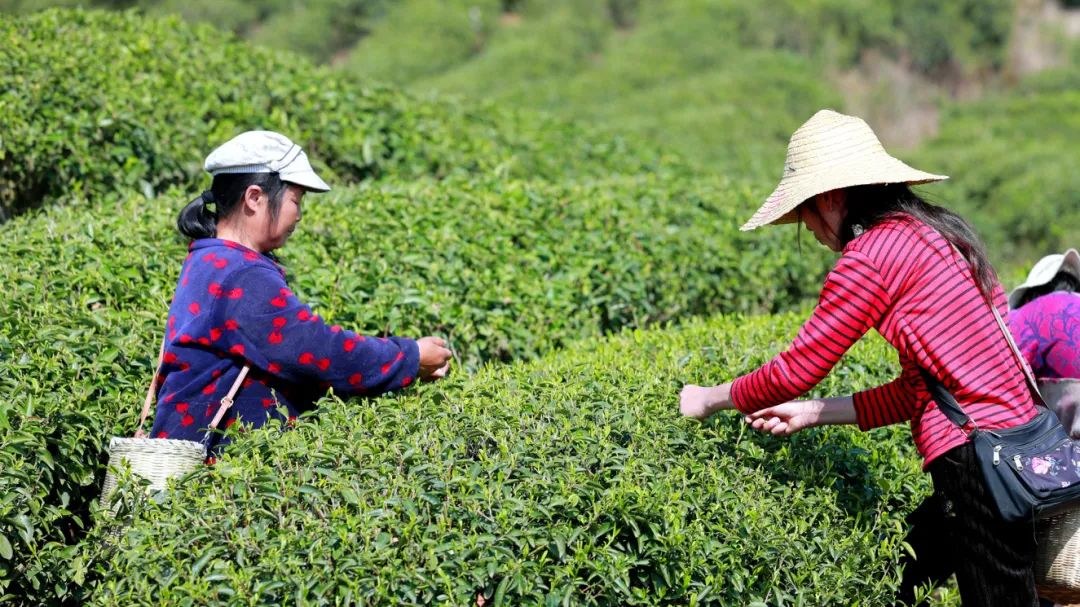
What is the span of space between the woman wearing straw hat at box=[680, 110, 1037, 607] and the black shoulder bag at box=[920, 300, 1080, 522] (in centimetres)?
3

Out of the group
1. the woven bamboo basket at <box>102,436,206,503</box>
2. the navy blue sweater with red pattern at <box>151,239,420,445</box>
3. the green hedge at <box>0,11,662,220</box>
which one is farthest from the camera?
the green hedge at <box>0,11,662,220</box>

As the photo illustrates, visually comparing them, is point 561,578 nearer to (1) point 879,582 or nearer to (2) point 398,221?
(1) point 879,582

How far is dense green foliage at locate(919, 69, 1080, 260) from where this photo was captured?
35.4 ft

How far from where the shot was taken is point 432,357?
3.14 m

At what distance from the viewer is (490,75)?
59.7 feet

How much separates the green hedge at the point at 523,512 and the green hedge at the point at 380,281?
44cm

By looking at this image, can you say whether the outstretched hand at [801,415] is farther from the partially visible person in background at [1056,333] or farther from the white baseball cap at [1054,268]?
the white baseball cap at [1054,268]

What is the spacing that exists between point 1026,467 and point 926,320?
40cm

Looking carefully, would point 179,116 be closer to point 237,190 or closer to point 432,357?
point 237,190

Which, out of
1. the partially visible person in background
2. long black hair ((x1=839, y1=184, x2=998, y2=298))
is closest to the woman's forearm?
long black hair ((x1=839, y1=184, x2=998, y2=298))

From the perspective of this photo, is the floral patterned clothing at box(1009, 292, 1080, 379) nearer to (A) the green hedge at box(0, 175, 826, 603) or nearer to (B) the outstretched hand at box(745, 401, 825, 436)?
(B) the outstretched hand at box(745, 401, 825, 436)

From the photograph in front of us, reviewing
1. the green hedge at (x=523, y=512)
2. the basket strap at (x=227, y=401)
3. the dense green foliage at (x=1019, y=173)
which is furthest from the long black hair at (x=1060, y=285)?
the dense green foliage at (x=1019, y=173)

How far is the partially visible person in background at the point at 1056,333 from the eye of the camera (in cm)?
308

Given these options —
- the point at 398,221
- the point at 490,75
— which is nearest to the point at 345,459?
the point at 398,221
